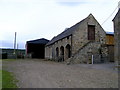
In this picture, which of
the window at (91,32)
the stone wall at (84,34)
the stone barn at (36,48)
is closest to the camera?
the stone wall at (84,34)

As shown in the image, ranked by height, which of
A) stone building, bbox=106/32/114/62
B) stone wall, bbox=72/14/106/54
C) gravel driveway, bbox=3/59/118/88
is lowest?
gravel driveway, bbox=3/59/118/88

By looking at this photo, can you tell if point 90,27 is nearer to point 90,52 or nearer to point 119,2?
point 90,52

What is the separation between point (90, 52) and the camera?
19.5 metres

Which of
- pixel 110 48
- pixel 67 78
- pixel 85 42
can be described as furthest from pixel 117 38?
pixel 110 48

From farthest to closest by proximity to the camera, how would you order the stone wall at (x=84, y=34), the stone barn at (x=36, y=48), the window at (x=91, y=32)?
the stone barn at (x=36, y=48) → the window at (x=91, y=32) → the stone wall at (x=84, y=34)

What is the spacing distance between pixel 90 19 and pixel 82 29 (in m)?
2.23

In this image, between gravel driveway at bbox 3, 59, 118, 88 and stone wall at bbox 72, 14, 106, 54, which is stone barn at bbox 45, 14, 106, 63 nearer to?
stone wall at bbox 72, 14, 106, 54

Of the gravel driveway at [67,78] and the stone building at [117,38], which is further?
the stone building at [117,38]

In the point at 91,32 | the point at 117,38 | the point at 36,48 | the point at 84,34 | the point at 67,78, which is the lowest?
the point at 67,78

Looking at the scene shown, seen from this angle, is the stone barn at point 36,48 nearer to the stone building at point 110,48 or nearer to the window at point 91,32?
the window at point 91,32

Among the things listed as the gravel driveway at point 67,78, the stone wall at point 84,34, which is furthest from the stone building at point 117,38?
the stone wall at point 84,34

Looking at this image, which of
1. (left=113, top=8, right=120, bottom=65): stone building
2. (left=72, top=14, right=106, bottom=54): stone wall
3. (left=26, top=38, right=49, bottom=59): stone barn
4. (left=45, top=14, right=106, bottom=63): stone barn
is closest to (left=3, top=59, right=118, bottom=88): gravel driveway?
(left=113, top=8, right=120, bottom=65): stone building

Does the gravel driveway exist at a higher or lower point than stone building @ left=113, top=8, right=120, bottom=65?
lower

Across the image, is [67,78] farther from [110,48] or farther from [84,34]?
[110,48]
